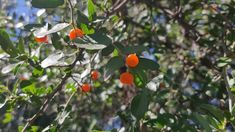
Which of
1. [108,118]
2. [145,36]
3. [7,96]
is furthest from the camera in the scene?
[108,118]

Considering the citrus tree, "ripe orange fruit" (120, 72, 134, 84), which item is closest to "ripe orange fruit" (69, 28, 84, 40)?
the citrus tree

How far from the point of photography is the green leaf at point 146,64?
167cm

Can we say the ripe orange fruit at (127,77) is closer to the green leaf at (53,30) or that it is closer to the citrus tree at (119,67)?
the citrus tree at (119,67)

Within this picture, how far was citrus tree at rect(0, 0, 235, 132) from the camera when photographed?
1.71 metres

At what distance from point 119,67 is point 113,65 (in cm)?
3

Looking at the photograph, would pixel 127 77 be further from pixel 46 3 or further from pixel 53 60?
pixel 46 3

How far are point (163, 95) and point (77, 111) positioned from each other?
1.25 metres

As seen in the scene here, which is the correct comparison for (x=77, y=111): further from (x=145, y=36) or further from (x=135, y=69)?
(x=135, y=69)

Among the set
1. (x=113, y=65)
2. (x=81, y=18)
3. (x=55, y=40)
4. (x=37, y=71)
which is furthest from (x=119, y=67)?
(x=37, y=71)

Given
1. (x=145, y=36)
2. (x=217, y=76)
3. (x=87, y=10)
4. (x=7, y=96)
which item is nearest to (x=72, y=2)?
(x=87, y=10)

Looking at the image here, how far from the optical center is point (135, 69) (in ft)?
5.59

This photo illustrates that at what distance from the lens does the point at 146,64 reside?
1689 mm

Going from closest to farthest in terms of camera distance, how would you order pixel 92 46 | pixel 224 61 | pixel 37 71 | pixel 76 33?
pixel 92 46
pixel 76 33
pixel 37 71
pixel 224 61

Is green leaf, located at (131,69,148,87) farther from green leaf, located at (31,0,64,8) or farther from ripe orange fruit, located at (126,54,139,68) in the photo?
green leaf, located at (31,0,64,8)
